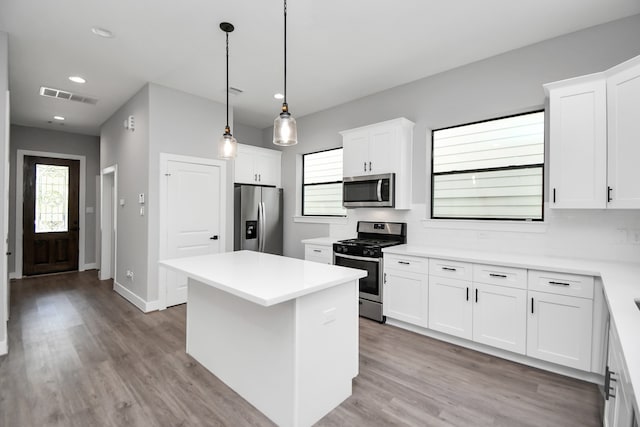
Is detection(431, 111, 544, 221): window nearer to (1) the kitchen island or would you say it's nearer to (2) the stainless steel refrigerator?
(1) the kitchen island

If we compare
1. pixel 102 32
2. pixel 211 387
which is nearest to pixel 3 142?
pixel 102 32

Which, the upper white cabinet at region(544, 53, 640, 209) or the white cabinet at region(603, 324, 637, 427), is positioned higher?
the upper white cabinet at region(544, 53, 640, 209)

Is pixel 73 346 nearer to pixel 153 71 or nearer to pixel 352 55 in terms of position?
pixel 153 71

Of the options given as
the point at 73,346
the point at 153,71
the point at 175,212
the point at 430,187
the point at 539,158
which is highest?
the point at 153,71

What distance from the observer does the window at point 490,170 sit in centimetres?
312

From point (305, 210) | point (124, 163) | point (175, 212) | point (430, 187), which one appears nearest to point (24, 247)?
point (124, 163)

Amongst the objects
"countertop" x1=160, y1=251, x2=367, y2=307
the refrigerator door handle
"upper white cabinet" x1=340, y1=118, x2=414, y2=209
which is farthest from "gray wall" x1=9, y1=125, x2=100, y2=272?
"upper white cabinet" x1=340, y1=118, x2=414, y2=209

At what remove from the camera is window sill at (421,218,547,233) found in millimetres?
2975

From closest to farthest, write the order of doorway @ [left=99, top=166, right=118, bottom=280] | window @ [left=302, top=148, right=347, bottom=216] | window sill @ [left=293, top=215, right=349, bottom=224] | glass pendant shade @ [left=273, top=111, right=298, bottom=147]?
glass pendant shade @ [left=273, top=111, right=298, bottom=147] → window sill @ [left=293, top=215, right=349, bottom=224] → window @ [left=302, top=148, right=347, bottom=216] → doorway @ [left=99, top=166, right=118, bottom=280]

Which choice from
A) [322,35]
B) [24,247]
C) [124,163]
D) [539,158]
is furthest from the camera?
[24,247]

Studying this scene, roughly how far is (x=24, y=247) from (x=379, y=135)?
6683 millimetres

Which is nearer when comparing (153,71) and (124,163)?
(153,71)

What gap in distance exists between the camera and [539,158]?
3.08 m

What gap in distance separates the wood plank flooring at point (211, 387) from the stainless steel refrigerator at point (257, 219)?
1694mm
